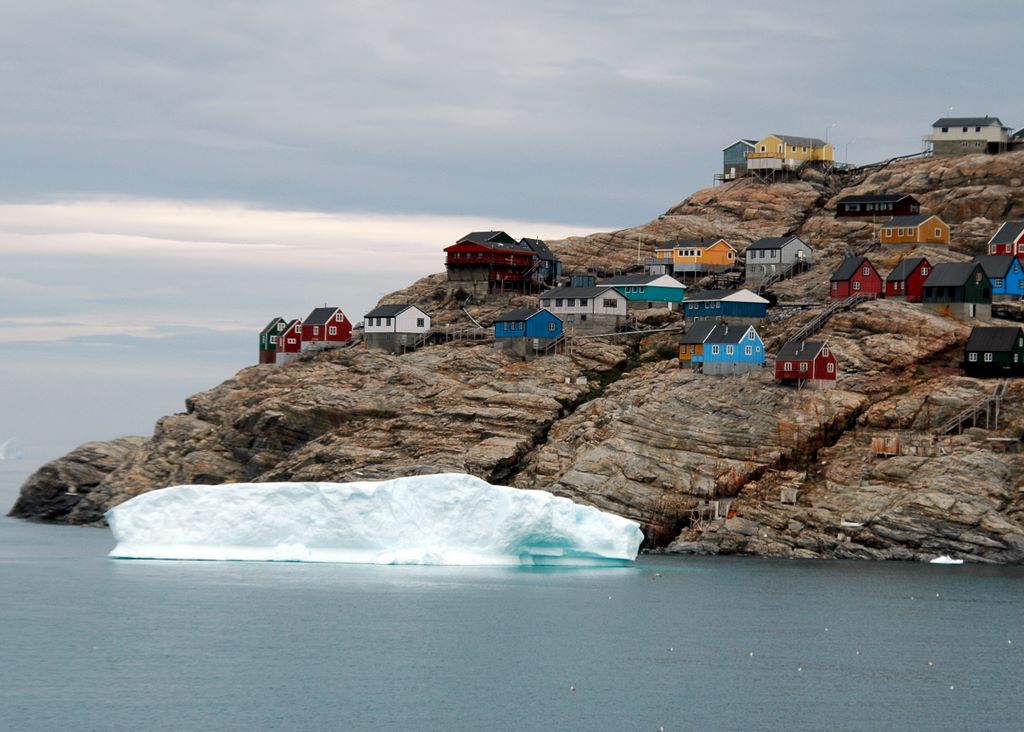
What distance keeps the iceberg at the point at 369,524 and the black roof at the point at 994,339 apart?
29247 mm

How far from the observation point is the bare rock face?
439 feet

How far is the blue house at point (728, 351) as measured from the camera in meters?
111

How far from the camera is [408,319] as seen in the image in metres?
128

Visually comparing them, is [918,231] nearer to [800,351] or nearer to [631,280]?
[631,280]

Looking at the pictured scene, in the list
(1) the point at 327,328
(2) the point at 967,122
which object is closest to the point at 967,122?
(2) the point at 967,122

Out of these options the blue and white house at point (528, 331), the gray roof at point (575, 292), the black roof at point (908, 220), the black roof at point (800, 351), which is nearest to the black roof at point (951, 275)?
the black roof at point (800, 351)

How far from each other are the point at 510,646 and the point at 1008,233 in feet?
232

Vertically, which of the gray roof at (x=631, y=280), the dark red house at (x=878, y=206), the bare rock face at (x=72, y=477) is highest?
the dark red house at (x=878, y=206)

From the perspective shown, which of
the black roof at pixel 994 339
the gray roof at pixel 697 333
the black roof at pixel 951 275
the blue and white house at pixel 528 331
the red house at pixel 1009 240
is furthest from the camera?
the red house at pixel 1009 240

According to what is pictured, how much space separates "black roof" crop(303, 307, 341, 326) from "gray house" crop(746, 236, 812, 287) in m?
34.4

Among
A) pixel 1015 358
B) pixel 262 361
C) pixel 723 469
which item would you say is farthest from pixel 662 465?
pixel 262 361

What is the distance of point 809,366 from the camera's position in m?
107

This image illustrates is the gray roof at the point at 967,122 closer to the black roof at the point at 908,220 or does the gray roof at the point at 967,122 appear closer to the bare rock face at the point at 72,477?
the black roof at the point at 908,220

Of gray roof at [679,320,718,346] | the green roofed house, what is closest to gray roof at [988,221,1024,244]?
the green roofed house
